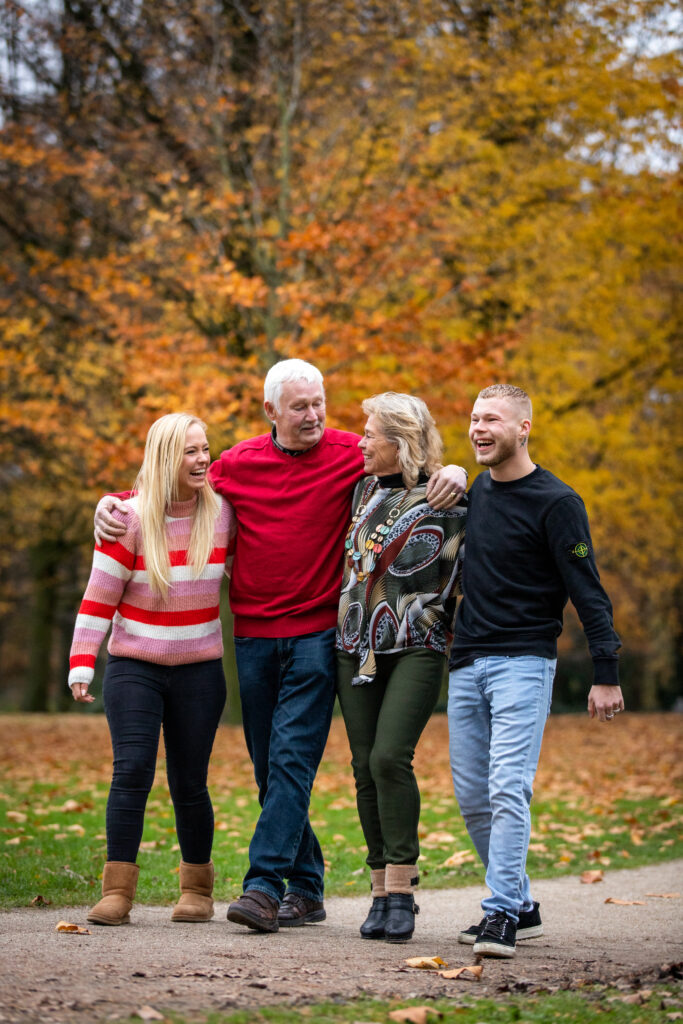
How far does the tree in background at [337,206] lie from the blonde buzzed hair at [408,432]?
7.37 meters

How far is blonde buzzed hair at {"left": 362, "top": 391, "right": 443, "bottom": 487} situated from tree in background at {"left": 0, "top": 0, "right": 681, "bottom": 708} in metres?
7.37

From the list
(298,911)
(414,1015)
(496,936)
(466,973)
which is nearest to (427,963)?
(466,973)

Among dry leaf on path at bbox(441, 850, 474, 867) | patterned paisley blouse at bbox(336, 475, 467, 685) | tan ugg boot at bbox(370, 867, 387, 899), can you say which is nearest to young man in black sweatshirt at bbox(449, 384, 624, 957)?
patterned paisley blouse at bbox(336, 475, 467, 685)

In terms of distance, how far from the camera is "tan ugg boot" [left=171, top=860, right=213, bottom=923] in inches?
182

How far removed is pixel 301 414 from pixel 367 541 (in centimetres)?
62

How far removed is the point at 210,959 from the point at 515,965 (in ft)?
3.35

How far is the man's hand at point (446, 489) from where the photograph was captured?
4434mm

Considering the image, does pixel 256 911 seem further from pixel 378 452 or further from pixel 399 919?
pixel 378 452

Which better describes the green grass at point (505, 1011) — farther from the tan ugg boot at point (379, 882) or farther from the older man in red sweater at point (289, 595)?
the older man in red sweater at point (289, 595)

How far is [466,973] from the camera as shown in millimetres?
3664

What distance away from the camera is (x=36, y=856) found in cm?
610

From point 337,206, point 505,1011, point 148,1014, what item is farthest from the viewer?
point 337,206

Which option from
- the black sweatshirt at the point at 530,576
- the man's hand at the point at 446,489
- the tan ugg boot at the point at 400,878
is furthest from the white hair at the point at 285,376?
the tan ugg boot at the point at 400,878

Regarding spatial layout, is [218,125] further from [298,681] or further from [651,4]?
[298,681]
